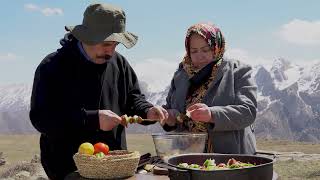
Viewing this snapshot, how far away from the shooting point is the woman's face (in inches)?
169

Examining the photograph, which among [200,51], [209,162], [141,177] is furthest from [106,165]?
[200,51]

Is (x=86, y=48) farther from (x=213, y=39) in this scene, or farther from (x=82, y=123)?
(x=213, y=39)

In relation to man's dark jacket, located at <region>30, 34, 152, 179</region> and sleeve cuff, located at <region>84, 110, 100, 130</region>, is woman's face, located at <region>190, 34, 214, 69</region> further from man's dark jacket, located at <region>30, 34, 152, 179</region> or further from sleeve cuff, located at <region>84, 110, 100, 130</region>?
sleeve cuff, located at <region>84, 110, 100, 130</region>

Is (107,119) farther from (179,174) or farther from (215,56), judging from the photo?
(215,56)

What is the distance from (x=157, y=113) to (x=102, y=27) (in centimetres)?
80

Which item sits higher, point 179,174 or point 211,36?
point 211,36

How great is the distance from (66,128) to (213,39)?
4.70 feet

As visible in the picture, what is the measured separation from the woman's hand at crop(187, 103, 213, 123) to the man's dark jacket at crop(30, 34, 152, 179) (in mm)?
556

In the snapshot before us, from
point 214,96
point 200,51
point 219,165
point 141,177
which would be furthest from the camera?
point 200,51

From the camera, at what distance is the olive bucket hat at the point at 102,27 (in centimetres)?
380

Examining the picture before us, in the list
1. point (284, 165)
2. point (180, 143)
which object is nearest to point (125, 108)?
point (180, 143)

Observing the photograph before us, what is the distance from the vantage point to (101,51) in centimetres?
391

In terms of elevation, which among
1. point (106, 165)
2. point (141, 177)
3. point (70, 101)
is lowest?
point (141, 177)

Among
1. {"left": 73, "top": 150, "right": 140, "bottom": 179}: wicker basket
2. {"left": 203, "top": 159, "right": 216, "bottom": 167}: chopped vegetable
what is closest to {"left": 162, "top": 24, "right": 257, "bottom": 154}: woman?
{"left": 73, "top": 150, "right": 140, "bottom": 179}: wicker basket
